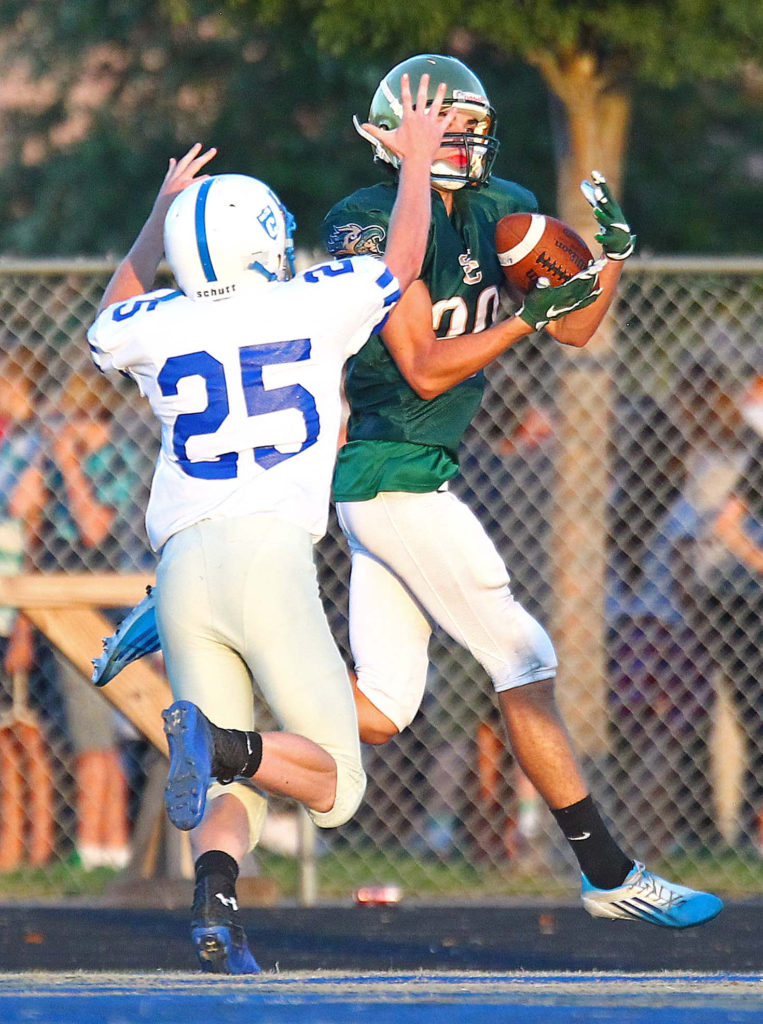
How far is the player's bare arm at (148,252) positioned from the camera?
4426mm

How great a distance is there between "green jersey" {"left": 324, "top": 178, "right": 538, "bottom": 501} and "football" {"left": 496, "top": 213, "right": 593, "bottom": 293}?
91 mm

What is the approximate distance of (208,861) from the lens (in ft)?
12.8

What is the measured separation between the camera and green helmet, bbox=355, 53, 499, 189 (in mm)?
4707

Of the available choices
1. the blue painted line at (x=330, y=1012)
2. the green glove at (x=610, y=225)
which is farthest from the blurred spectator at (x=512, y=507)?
the blue painted line at (x=330, y=1012)

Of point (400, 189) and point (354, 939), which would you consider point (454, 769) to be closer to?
point (354, 939)

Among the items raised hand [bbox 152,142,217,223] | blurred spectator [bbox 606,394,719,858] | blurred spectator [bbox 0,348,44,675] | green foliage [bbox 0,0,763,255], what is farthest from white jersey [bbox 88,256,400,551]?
green foliage [bbox 0,0,763,255]

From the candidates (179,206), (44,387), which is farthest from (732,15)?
(179,206)

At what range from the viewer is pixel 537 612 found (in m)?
7.20

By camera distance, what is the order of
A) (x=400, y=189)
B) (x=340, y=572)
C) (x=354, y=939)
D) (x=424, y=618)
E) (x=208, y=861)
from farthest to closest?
(x=340, y=572) < (x=354, y=939) < (x=424, y=618) < (x=400, y=189) < (x=208, y=861)

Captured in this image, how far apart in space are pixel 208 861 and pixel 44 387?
3533 millimetres

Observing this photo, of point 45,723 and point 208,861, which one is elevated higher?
point 208,861

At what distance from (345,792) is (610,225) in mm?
1510

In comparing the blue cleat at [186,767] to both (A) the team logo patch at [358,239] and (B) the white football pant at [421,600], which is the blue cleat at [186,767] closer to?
(B) the white football pant at [421,600]

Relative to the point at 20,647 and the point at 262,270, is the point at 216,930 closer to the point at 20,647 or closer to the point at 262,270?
the point at 262,270
